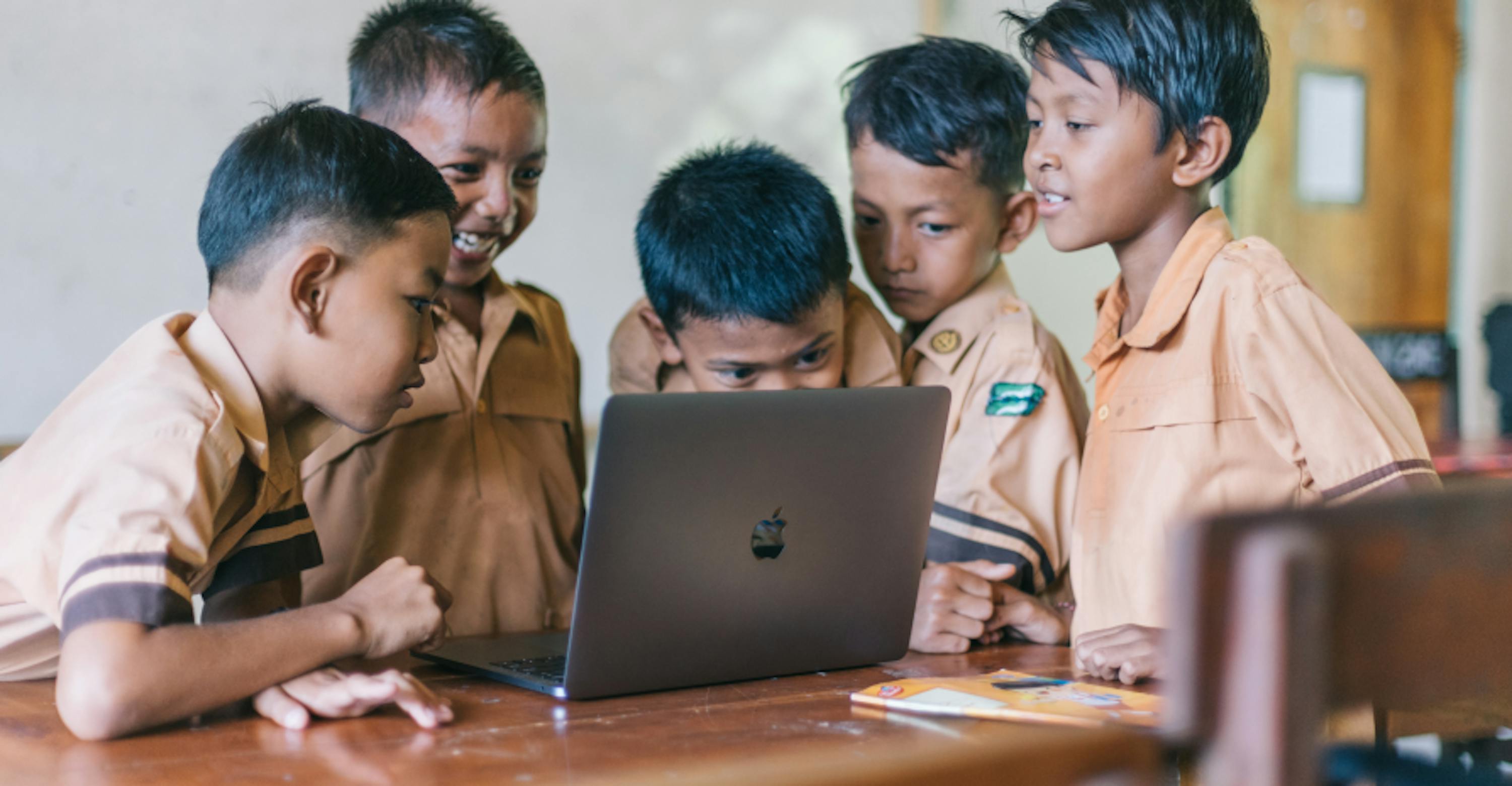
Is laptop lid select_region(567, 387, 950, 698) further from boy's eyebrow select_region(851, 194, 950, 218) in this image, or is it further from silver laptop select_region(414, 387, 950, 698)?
boy's eyebrow select_region(851, 194, 950, 218)

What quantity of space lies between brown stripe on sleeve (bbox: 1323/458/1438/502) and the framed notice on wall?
132 inches

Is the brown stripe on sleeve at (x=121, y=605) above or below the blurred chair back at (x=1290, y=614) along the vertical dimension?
below

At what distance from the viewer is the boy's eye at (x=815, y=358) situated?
1.76 meters

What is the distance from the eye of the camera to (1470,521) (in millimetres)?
509

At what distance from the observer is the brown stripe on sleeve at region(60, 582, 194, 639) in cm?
97

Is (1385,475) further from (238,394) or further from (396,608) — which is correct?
(238,394)

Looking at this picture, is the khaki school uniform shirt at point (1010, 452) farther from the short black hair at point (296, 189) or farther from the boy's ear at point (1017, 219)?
the short black hair at point (296, 189)

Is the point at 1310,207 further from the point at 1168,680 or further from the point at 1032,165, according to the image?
the point at 1168,680

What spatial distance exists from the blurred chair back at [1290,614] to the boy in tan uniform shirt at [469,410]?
1318 mm

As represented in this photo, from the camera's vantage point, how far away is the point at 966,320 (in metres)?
1.81

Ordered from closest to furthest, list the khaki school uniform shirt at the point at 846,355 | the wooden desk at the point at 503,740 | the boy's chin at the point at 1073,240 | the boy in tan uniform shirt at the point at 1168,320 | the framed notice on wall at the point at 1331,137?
the wooden desk at the point at 503,740 < the boy in tan uniform shirt at the point at 1168,320 < the boy's chin at the point at 1073,240 < the khaki school uniform shirt at the point at 846,355 < the framed notice on wall at the point at 1331,137

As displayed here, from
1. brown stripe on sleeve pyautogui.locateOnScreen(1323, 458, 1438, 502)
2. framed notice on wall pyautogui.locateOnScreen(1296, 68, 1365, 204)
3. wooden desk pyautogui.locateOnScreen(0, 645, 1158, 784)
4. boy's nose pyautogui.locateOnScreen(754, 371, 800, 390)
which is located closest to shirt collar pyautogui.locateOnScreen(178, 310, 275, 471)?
wooden desk pyautogui.locateOnScreen(0, 645, 1158, 784)

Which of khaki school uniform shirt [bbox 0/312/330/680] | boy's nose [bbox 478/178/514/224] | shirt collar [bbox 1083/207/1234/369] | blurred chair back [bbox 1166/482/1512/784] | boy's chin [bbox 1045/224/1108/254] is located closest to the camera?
blurred chair back [bbox 1166/482/1512/784]

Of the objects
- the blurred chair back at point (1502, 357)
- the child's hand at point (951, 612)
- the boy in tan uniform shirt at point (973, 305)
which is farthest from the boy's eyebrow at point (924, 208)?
the blurred chair back at point (1502, 357)
